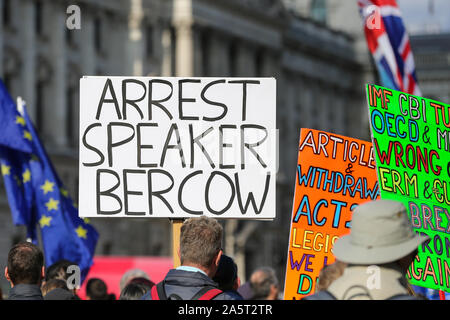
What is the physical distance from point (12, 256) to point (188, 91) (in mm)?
1475

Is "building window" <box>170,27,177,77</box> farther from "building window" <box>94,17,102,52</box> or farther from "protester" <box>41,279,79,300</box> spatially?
"protester" <box>41,279,79,300</box>

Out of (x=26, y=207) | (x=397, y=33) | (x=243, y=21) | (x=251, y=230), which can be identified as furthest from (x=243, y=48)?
(x=26, y=207)

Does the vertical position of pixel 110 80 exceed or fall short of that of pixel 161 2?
it falls short

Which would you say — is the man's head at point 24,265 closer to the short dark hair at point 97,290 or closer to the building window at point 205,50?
the short dark hair at point 97,290

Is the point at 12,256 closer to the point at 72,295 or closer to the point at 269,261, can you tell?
the point at 72,295

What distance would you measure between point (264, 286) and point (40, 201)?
3968 mm

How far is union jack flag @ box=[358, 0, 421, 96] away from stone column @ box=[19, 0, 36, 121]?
25.7 meters

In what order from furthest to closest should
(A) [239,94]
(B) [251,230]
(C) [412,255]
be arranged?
1. (B) [251,230]
2. (A) [239,94]
3. (C) [412,255]

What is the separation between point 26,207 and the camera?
46.8 ft

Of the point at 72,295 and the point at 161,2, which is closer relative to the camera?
the point at 72,295

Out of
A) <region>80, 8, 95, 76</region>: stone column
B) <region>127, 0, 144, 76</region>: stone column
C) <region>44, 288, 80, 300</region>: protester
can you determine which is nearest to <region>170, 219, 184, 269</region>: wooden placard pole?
<region>44, 288, 80, 300</region>: protester

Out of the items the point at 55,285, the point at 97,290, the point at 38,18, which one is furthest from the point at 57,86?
the point at 55,285

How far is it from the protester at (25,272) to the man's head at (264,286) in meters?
4.61

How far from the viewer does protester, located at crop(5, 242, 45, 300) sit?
259 inches
